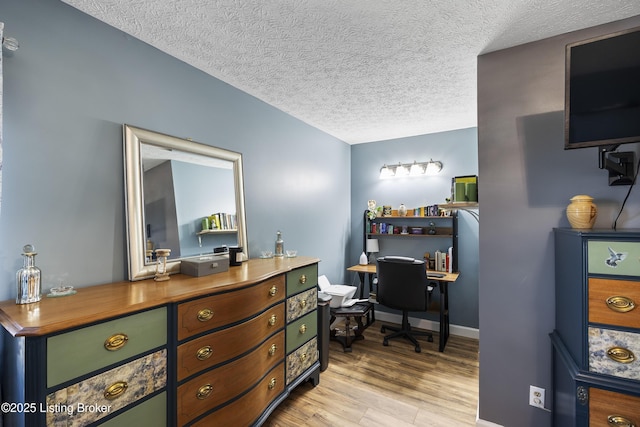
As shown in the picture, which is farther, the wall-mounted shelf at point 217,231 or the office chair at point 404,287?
the office chair at point 404,287

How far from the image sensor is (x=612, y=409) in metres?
1.20

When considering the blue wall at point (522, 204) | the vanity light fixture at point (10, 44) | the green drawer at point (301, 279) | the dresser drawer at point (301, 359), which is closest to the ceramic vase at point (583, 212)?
the blue wall at point (522, 204)

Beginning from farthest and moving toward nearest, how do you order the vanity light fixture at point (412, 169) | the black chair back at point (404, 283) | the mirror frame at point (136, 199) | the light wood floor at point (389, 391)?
the vanity light fixture at point (412, 169) < the black chair back at point (404, 283) < the light wood floor at point (389, 391) < the mirror frame at point (136, 199)

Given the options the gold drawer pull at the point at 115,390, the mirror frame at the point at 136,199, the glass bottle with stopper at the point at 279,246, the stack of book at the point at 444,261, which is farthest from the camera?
the stack of book at the point at 444,261

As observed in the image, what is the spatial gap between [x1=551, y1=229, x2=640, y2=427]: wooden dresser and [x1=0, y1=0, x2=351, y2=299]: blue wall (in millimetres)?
2383

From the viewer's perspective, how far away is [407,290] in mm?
3016

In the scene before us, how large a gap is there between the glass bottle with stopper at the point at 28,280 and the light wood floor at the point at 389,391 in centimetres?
156

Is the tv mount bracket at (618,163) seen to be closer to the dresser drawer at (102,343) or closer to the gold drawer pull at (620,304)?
the gold drawer pull at (620,304)

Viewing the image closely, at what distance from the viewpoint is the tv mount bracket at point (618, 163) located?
146 cm

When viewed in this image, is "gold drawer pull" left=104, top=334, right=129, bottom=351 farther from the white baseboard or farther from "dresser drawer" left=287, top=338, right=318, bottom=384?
the white baseboard

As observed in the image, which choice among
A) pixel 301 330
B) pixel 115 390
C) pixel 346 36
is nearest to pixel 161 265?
pixel 115 390

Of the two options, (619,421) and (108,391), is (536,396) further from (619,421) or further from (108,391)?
(108,391)

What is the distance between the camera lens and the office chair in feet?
9.66

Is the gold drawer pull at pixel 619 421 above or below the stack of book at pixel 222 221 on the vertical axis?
below
